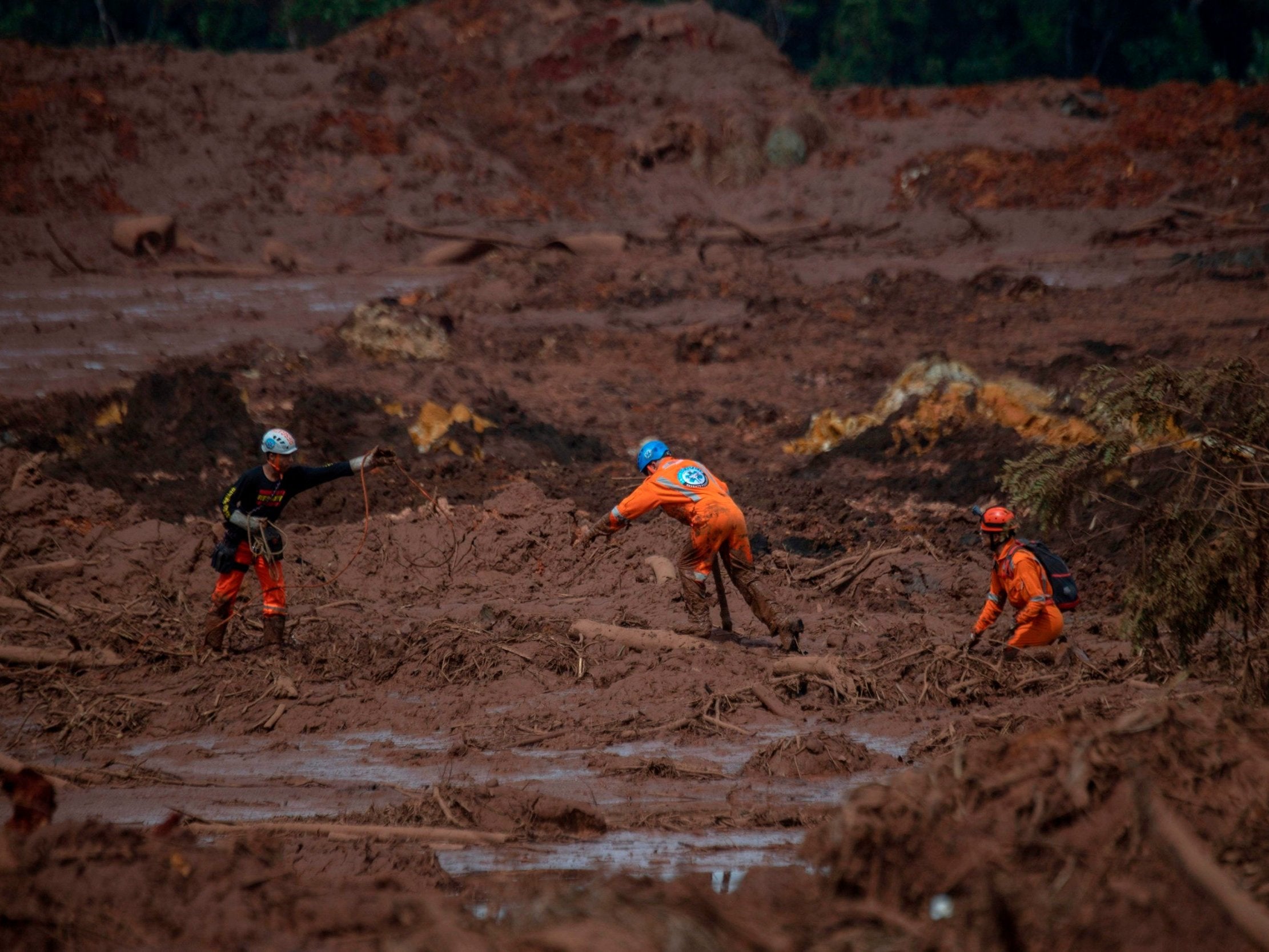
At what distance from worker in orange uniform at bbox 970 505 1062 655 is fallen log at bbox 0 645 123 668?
6841 millimetres

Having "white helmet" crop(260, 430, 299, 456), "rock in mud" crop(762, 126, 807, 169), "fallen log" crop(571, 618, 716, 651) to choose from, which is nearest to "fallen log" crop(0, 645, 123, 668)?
"white helmet" crop(260, 430, 299, 456)

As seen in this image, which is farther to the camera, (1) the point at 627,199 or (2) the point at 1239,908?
(1) the point at 627,199

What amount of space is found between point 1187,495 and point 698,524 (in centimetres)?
367

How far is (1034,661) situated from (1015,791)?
5.00 metres

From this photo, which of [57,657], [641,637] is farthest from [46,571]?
[641,637]

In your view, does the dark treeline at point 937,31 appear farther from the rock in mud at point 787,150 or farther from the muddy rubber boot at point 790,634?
the muddy rubber boot at point 790,634

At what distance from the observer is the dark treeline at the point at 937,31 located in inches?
1597

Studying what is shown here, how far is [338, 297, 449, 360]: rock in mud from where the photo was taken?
20.2m

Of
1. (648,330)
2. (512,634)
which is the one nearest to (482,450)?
(512,634)

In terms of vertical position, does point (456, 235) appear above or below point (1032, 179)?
below

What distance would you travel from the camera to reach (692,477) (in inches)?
373

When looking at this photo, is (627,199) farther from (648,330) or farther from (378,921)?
(378,921)

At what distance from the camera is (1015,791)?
4.31 metres

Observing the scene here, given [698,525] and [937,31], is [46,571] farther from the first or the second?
[937,31]
